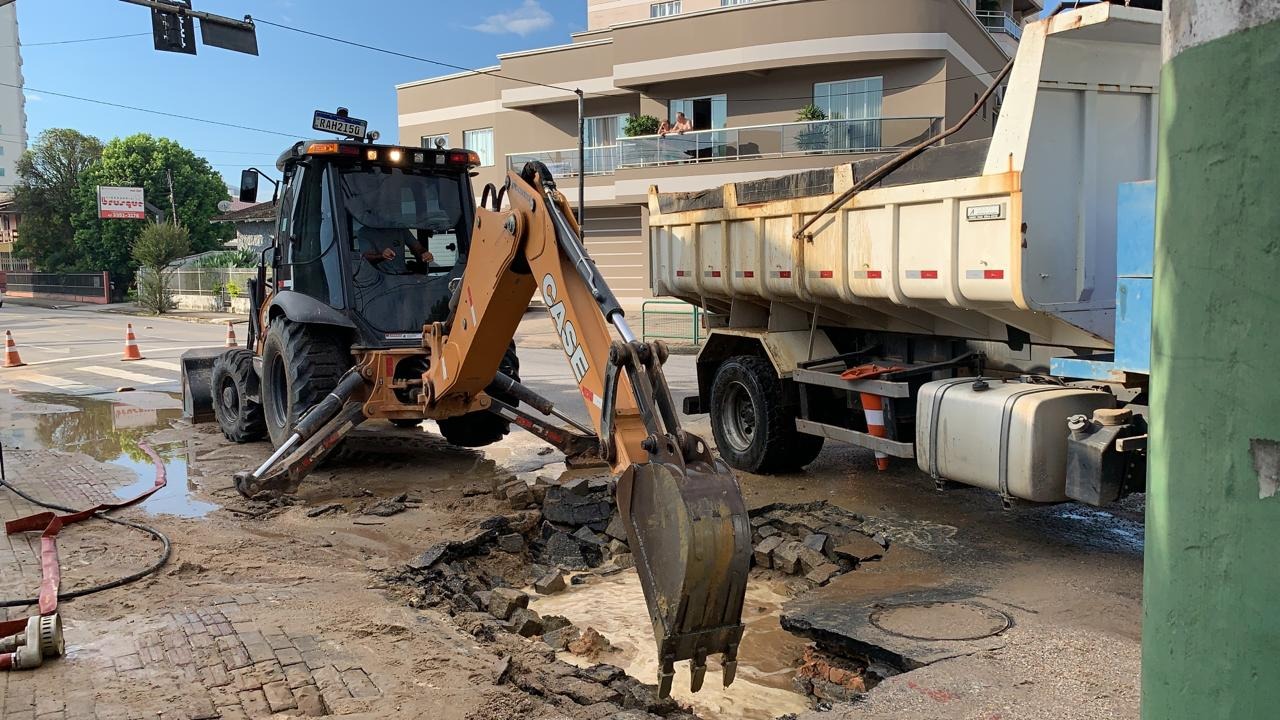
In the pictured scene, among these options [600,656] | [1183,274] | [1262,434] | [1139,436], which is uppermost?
[1183,274]

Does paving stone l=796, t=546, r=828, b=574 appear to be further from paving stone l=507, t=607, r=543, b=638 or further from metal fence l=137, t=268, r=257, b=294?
metal fence l=137, t=268, r=257, b=294

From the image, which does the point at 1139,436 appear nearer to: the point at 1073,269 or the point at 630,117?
the point at 1073,269

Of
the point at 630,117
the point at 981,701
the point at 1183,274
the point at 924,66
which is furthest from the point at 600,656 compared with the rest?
the point at 630,117

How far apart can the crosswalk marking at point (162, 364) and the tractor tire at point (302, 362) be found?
9.64 m

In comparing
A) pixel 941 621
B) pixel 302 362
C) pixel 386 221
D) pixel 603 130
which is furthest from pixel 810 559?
pixel 603 130

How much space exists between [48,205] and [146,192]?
5841 millimetres

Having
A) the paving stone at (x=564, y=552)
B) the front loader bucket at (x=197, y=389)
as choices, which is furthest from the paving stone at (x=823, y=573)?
the front loader bucket at (x=197, y=389)

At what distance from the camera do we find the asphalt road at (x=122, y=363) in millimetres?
14906

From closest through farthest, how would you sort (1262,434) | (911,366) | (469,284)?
(1262,434)
(469,284)
(911,366)

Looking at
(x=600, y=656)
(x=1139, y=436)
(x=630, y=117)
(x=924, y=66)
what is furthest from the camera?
(x=630, y=117)

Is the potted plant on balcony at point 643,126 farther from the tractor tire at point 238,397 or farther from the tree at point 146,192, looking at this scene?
the tree at point 146,192

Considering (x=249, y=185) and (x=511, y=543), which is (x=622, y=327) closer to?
(x=511, y=543)

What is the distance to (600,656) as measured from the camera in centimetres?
509

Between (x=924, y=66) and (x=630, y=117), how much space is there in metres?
8.41
